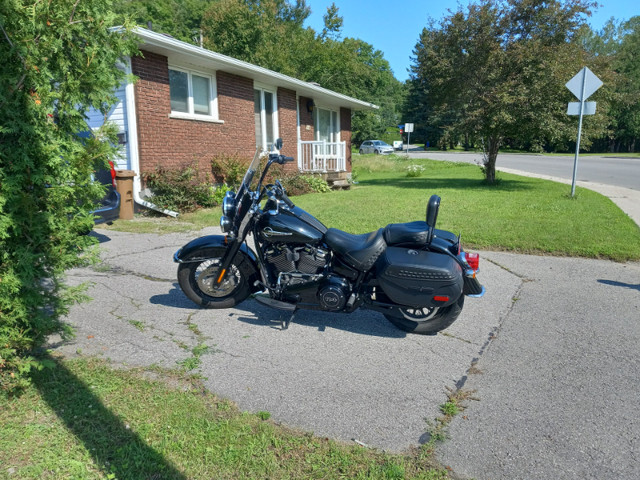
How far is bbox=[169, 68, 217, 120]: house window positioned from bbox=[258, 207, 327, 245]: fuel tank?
26.3ft

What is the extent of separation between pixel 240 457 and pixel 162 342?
1718mm

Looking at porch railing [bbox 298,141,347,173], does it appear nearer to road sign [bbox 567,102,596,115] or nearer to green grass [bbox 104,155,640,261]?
green grass [bbox 104,155,640,261]

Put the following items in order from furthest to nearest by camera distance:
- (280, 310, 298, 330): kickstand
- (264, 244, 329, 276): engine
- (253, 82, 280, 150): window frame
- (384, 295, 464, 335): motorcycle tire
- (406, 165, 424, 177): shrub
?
(406, 165, 424, 177): shrub, (253, 82, 280, 150): window frame, (280, 310, 298, 330): kickstand, (264, 244, 329, 276): engine, (384, 295, 464, 335): motorcycle tire

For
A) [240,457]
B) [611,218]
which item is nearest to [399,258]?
[240,457]

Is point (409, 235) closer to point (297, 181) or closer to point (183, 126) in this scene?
point (183, 126)

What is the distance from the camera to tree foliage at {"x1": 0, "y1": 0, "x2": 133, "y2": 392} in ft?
8.81

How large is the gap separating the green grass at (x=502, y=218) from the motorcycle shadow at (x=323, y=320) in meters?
3.54

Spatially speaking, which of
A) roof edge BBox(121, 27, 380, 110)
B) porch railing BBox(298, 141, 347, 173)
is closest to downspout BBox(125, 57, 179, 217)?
roof edge BBox(121, 27, 380, 110)

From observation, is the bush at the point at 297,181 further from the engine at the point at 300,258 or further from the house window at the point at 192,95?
the engine at the point at 300,258

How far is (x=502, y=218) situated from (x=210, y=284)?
268 inches

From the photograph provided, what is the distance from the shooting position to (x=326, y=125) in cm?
2003

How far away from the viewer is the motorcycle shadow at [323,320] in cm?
432

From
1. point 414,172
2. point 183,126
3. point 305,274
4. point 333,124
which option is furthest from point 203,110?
point 414,172

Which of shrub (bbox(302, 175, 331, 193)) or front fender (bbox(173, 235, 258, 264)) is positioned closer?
front fender (bbox(173, 235, 258, 264))
